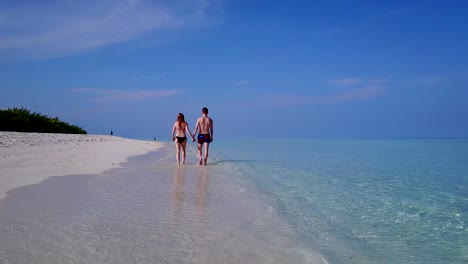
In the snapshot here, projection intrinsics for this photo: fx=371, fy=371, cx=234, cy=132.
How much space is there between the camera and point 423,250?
4.28 meters

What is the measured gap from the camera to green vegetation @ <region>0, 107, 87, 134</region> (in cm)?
3234

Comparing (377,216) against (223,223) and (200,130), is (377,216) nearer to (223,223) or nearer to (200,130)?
(223,223)

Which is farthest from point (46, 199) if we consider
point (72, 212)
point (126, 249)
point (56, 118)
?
point (56, 118)

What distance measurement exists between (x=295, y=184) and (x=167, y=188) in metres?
3.55

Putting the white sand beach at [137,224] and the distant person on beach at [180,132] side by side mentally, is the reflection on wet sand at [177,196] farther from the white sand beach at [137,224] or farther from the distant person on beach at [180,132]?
the distant person on beach at [180,132]

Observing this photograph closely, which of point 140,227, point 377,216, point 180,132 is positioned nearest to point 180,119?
point 180,132

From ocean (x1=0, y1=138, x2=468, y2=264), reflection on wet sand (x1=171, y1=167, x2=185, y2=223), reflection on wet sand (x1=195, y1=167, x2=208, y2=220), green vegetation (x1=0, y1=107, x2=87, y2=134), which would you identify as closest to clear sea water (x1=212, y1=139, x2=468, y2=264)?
ocean (x1=0, y1=138, x2=468, y2=264)

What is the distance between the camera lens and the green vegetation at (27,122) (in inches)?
1273

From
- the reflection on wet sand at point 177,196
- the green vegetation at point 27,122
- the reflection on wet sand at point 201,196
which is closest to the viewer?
the reflection on wet sand at point 177,196

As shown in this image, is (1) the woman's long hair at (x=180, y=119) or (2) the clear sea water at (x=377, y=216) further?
(1) the woman's long hair at (x=180, y=119)

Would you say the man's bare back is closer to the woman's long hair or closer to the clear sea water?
the woman's long hair

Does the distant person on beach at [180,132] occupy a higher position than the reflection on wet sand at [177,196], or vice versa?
the distant person on beach at [180,132]

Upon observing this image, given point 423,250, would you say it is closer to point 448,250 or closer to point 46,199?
point 448,250

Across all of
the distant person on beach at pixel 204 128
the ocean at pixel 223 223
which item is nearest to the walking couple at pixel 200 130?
the distant person on beach at pixel 204 128
